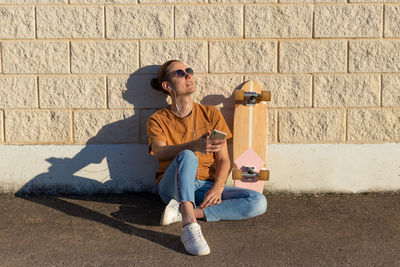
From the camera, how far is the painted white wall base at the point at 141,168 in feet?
13.1

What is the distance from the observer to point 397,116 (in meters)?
4.00

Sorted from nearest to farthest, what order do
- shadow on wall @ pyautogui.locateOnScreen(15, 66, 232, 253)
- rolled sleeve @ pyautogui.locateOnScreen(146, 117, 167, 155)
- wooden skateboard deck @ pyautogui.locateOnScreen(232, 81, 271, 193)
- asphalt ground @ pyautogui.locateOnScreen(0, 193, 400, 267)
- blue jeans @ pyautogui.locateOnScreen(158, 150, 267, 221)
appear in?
asphalt ground @ pyautogui.locateOnScreen(0, 193, 400, 267)
blue jeans @ pyautogui.locateOnScreen(158, 150, 267, 221)
rolled sleeve @ pyautogui.locateOnScreen(146, 117, 167, 155)
wooden skateboard deck @ pyautogui.locateOnScreen(232, 81, 271, 193)
shadow on wall @ pyautogui.locateOnScreen(15, 66, 232, 253)

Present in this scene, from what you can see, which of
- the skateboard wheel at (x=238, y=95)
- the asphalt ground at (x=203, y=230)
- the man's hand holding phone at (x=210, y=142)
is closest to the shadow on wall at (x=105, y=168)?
the asphalt ground at (x=203, y=230)

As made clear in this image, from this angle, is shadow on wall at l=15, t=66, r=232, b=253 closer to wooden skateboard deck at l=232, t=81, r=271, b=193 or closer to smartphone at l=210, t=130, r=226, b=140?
wooden skateboard deck at l=232, t=81, r=271, b=193

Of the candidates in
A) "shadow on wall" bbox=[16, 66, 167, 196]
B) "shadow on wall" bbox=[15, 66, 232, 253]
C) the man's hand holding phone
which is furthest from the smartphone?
"shadow on wall" bbox=[16, 66, 167, 196]

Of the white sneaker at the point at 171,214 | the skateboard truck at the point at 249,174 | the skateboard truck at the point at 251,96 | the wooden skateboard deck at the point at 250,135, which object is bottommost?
the white sneaker at the point at 171,214

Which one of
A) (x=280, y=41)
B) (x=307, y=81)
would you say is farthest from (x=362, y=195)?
(x=280, y=41)

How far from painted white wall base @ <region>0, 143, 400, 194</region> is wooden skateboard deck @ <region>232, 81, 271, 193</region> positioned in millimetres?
191

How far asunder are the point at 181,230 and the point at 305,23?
205 centimetres

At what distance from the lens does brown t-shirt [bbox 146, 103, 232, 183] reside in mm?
3586

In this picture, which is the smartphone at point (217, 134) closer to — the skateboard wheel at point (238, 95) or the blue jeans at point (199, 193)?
the blue jeans at point (199, 193)

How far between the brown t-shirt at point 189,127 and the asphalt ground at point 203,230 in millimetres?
466

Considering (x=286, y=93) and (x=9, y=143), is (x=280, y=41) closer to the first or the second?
(x=286, y=93)

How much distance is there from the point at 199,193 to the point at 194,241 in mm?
675
